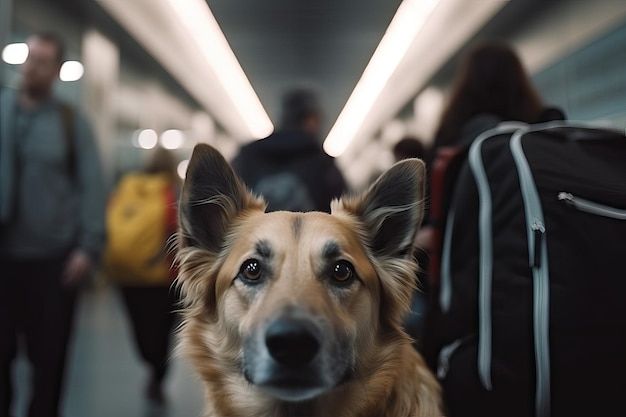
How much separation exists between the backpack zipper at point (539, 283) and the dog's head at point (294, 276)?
1.19 ft

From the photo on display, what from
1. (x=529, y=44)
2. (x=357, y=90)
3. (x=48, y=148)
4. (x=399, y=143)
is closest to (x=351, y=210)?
(x=48, y=148)

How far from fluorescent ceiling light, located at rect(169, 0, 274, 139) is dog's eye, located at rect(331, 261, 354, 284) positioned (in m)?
2.35

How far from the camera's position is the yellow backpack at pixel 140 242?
3.59 m

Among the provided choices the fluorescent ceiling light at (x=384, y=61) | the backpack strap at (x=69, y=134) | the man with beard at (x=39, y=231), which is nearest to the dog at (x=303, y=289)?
the man with beard at (x=39, y=231)

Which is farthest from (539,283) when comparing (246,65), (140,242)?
(246,65)

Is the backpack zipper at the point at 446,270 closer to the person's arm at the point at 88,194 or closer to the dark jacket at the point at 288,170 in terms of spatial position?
the dark jacket at the point at 288,170

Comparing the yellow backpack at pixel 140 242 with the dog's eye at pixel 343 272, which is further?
the yellow backpack at pixel 140 242

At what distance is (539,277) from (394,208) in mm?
471

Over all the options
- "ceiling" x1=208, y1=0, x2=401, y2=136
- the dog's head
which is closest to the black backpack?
the dog's head

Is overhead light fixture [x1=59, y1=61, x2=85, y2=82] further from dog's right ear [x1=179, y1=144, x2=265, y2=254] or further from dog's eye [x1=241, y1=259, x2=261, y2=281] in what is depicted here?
dog's eye [x1=241, y1=259, x2=261, y2=281]

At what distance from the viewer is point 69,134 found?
2629mm

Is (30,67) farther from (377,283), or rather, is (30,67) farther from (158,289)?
(377,283)

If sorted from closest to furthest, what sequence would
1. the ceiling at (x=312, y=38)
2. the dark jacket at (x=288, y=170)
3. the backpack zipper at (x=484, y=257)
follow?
the backpack zipper at (x=484, y=257), the dark jacket at (x=288, y=170), the ceiling at (x=312, y=38)

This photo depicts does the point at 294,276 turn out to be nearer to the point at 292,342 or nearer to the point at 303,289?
the point at 303,289
